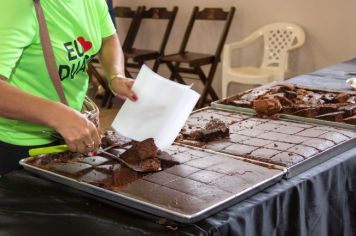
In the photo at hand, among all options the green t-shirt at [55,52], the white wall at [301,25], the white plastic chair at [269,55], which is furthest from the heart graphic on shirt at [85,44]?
the white wall at [301,25]

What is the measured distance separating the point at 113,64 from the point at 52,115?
55cm

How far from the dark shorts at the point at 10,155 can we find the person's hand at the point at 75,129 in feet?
1.07

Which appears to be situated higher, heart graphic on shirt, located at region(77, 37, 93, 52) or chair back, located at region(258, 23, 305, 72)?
heart graphic on shirt, located at region(77, 37, 93, 52)

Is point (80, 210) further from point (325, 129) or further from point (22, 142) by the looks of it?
point (325, 129)

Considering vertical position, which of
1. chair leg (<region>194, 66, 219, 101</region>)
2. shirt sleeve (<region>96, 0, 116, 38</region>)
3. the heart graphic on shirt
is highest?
shirt sleeve (<region>96, 0, 116, 38</region>)

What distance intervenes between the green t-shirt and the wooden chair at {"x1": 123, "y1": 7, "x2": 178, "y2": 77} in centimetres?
278

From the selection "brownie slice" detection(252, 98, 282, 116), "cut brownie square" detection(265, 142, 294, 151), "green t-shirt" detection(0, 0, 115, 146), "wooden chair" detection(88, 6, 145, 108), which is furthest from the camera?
"wooden chair" detection(88, 6, 145, 108)

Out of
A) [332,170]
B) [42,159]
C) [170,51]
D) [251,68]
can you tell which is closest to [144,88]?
[42,159]

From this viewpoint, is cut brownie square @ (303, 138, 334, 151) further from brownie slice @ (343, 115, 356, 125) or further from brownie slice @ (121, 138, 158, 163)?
brownie slice @ (121, 138, 158, 163)

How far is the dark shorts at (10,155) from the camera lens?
1430mm

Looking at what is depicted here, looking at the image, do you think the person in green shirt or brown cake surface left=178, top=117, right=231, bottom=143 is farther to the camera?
brown cake surface left=178, top=117, right=231, bottom=143

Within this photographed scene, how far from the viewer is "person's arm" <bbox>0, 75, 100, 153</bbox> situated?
114 centimetres

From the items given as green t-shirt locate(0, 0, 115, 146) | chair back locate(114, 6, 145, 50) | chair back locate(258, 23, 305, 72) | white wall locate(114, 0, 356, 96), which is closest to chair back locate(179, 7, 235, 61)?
white wall locate(114, 0, 356, 96)

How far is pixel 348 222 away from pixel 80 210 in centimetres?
74
